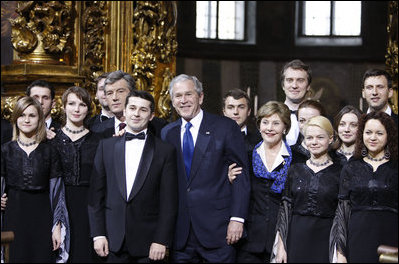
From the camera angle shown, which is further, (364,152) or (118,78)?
(118,78)

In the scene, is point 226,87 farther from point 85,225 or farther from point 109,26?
point 85,225

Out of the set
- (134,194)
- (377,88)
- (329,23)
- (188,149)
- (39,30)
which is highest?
(329,23)

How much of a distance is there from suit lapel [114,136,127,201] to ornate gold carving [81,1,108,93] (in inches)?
138

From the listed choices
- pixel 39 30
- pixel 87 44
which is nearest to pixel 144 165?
pixel 39 30

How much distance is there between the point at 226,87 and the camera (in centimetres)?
1648

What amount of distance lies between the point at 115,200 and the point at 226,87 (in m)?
10.0

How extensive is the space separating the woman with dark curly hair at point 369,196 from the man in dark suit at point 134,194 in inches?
50.8

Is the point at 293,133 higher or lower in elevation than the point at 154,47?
lower

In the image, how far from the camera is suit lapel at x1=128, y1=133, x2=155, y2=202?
21.6 ft

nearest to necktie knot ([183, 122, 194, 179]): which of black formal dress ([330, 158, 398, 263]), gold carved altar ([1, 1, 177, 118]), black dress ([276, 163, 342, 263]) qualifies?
black dress ([276, 163, 342, 263])

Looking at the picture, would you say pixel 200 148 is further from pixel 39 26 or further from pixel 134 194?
pixel 39 26

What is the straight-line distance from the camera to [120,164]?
665 cm

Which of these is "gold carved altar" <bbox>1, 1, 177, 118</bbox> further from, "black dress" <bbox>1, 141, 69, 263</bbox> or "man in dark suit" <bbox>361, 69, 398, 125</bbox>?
"man in dark suit" <bbox>361, 69, 398, 125</bbox>

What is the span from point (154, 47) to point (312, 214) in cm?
458
